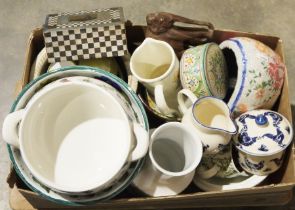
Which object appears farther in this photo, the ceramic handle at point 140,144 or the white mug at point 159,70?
the white mug at point 159,70

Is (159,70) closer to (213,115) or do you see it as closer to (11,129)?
(213,115)

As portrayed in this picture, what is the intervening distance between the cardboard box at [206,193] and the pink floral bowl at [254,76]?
3 centimetres

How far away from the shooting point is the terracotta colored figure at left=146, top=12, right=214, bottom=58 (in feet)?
3.07

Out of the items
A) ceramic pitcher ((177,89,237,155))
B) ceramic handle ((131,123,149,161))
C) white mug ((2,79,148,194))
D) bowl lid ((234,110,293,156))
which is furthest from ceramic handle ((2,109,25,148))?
bowl lid ((234,110,293,156))

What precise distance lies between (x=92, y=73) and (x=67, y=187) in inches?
8.8

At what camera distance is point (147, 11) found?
1393mm

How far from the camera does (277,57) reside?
933 millimetres

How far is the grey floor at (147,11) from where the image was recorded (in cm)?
134

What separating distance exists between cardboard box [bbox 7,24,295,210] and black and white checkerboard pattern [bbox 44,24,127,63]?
71mm

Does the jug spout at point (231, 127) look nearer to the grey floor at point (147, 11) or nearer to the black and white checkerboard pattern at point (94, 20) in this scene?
the black and white checkerboard pattern at point (94, 20)

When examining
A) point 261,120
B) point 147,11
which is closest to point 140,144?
point 261,120

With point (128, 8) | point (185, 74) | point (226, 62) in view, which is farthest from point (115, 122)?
point (128, 8)

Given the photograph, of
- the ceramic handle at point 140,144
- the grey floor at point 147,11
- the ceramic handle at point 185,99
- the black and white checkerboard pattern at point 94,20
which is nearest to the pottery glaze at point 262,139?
the ceramic handle at point 185,99

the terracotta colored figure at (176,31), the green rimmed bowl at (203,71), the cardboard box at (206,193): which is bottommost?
the cardboard box at (206,193)
